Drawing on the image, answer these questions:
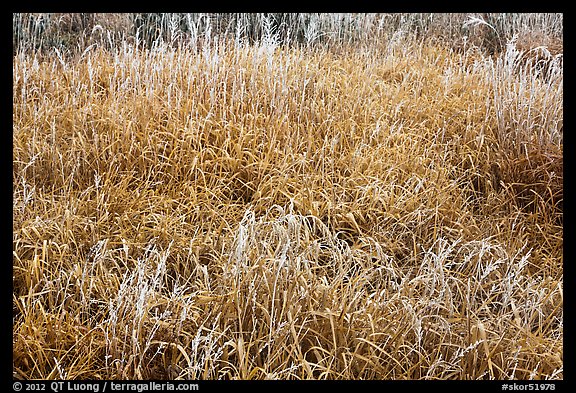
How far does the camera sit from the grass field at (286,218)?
1949 mm

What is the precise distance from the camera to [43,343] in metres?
1.96

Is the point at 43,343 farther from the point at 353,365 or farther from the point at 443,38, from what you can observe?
the point at 443,38

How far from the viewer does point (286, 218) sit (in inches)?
98.7

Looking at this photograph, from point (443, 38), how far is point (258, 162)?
9.29ft

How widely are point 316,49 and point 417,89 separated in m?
1.00

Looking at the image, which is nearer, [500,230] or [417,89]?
[500,230]

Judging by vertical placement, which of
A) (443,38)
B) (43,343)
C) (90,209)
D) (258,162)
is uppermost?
(443,38)

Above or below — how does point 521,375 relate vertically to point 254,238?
below

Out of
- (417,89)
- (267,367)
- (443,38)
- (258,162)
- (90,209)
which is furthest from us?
(443,38)

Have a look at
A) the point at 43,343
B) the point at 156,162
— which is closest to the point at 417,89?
the point at 156,162

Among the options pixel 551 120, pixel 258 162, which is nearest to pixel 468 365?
pixel 258 162

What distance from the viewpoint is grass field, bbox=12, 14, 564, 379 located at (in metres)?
1.95

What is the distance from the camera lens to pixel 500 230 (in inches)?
107

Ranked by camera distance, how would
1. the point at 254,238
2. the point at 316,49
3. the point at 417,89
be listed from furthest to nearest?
the point at 316,49 < the point at 417,89 < the point at 254,238
